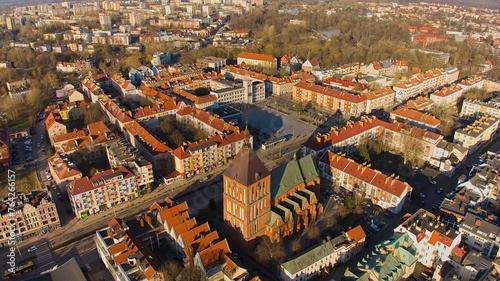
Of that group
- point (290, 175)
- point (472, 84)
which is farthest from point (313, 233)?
point (472, 84)

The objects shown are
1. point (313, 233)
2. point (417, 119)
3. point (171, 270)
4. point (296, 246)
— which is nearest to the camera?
point (171, 270)

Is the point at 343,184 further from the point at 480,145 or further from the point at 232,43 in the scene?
the point at 232,43

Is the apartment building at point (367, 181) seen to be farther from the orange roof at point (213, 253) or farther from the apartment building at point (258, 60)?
the apartment building at point (258, 60)

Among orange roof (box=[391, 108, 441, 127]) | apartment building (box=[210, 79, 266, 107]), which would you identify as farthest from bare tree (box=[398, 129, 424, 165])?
apartment building (box=[210, 79, 266, 107])

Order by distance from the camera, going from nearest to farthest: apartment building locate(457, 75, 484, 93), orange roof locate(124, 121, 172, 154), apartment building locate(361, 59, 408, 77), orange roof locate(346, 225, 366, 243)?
orange roof locate(346, 225, 366, 243)
orange roof locate(124, 121, 172, 154)
apartment building locate(457, 75, 484, 93)
apartment building locate(361, 59, 408, 77)

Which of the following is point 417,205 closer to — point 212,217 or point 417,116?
point 417,116

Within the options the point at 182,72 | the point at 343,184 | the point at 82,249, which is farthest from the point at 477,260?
the point at 182,72

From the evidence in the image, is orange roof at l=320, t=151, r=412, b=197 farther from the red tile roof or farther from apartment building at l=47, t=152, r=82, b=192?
apartment building at l=47, t=152, r=82, b=192
